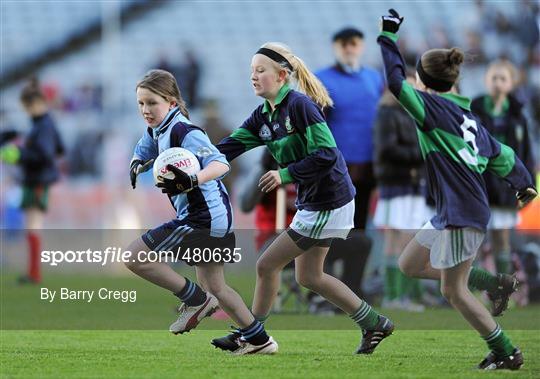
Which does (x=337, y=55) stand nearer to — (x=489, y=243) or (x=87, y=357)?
(x=489, y=243)

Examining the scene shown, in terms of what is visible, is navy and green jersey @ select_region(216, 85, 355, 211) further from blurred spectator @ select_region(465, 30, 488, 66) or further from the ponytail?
blurred spectator @ select_region(465, 30, 488, 66)

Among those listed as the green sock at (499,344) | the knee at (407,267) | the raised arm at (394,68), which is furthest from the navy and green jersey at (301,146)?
the green sock at (499,344)

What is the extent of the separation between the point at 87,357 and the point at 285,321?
2382mm

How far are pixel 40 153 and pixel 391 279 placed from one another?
4.46m

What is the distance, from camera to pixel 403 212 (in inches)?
392

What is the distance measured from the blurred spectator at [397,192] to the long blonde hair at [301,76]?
3.06m

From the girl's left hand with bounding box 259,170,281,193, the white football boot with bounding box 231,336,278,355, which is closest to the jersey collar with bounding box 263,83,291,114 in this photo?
the girl's left hand with bounding box 259,170,281,193

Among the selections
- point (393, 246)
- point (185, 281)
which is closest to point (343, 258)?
point (393, 246)

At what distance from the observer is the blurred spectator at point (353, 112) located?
966 centimetres

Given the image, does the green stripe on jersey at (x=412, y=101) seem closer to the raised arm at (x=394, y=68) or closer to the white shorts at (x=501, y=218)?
the raised arm at (x=394, y=68)

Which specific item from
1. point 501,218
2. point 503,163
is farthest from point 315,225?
point 501,218

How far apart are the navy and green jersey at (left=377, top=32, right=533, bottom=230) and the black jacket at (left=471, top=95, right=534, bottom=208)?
3715mm

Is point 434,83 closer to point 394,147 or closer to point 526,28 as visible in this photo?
point 394,147

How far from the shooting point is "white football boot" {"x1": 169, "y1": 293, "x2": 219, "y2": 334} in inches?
251
